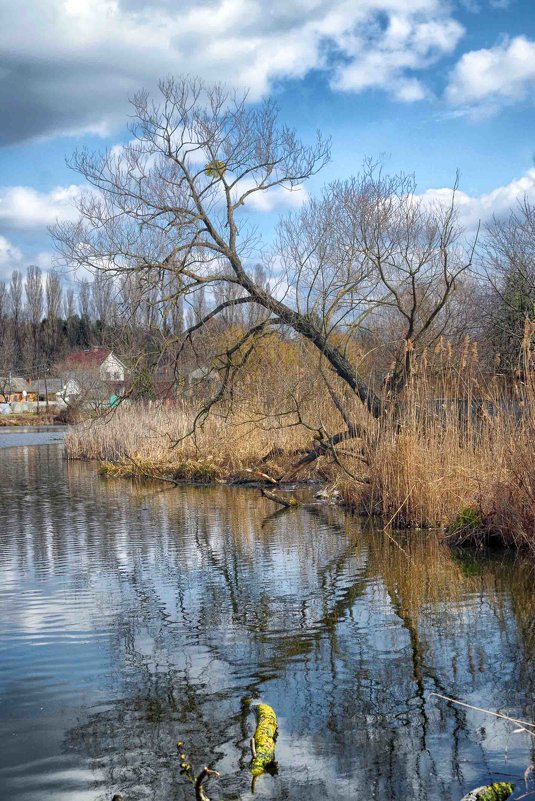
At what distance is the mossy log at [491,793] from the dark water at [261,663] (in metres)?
0.14

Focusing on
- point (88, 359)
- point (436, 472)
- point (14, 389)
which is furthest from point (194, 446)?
point (14, 389)

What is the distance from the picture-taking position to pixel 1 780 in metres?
3.48

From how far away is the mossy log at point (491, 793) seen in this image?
3119mm

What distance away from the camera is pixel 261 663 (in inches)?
191

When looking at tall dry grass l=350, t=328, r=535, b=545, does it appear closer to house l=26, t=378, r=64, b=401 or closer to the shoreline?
the shoreline

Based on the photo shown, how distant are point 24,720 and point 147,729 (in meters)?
0.62

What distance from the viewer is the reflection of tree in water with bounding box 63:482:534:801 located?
3523 millimetres

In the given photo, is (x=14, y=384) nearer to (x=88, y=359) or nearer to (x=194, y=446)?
(x=88, y=359)

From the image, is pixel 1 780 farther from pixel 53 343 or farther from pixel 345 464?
pixel 53 343

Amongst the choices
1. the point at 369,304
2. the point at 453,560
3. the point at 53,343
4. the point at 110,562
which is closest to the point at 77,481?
the point at 369,304

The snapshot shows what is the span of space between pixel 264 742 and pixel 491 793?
36.4 inches

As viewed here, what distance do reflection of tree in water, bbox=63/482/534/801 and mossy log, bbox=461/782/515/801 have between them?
0.46 feet

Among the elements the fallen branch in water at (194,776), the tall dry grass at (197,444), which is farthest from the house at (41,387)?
the fallen branch in water at (194,776)

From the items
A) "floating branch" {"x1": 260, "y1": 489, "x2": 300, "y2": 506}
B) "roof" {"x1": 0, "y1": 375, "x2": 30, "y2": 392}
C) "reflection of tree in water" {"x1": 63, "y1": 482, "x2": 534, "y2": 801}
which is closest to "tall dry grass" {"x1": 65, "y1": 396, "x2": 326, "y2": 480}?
"floating branch" {"x1": 260, "y1": 489, "x2": 300, "y2": 506}
